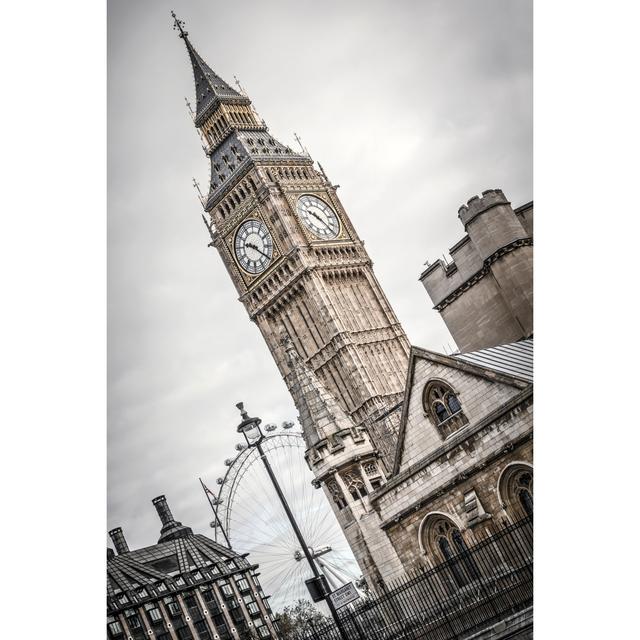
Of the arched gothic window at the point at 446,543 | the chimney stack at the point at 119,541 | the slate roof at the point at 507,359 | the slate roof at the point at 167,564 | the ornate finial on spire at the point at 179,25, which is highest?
the ornate finial on spire at the point at 179,25

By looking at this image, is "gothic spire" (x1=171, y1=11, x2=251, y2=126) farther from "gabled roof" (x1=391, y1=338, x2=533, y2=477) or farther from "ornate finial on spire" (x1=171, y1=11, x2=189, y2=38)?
"gabled roof" (x1=391, y1=338, x2=533, y2=477)

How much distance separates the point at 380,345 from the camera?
201 feet

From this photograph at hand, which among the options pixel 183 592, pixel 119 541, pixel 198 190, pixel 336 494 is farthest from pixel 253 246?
pixel 336 494

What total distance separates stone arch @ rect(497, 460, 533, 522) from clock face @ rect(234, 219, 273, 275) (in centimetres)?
4828

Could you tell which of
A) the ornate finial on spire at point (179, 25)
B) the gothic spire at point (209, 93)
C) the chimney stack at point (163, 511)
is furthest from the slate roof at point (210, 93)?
the ornate finial on spire at point (179, 25)

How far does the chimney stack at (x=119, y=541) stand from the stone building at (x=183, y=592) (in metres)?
0.09

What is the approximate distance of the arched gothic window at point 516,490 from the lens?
1622 centimetres

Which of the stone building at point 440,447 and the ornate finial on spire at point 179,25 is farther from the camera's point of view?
the ornate finial on spire at point 179,25

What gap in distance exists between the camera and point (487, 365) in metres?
17.9

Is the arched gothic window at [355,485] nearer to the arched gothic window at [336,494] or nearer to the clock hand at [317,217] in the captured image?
the arched gothic window at [336,494]

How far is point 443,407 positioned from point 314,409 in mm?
5155

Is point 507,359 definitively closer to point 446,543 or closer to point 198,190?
point 446,543
